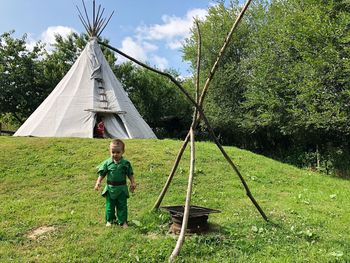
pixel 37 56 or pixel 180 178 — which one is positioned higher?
pixel 37 56

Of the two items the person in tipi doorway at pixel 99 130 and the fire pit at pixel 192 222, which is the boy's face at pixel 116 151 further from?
the person in tipi doorway at pixel 99 130

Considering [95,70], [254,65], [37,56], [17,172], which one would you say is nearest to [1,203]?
[17,172]

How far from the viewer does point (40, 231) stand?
5355 millimetres

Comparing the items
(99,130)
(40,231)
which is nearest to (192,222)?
(40,231)

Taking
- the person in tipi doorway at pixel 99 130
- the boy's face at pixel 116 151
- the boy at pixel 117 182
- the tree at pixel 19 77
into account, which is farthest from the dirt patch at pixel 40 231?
the tree at pixel 19 77

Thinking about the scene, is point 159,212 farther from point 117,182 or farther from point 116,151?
point 116,151

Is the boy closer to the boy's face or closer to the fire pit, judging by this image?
the boy's face

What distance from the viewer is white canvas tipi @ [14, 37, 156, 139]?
14211 millimetres

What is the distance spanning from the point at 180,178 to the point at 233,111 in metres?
11.8

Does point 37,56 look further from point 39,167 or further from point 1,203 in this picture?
point 1,203

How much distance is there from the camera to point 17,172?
8867 mm

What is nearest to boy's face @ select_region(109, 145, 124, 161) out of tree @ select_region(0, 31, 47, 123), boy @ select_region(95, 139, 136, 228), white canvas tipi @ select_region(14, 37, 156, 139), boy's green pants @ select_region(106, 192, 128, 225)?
boy @ select_region(95, 139, 136, 228)

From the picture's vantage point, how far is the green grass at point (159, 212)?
14.7 feet

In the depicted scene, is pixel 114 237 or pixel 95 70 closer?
pixel 114 237
